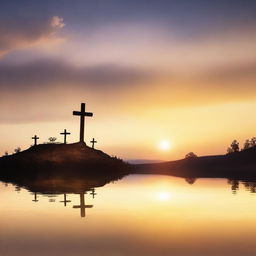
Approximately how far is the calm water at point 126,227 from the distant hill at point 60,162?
37588mm

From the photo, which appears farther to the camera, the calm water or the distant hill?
the distant hill

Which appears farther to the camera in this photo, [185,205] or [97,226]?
[185,205]

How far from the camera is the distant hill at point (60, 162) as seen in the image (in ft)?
193

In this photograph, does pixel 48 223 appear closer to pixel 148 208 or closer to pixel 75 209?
pixel 75 209

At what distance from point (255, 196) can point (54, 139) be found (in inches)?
1962

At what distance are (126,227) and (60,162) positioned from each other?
48176 mm

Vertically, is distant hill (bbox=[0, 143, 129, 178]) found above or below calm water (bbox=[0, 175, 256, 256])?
above

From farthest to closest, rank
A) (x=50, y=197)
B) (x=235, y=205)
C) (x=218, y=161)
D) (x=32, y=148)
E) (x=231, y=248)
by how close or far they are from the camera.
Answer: (x=218, y=161)
(x=32, y=148)
(x=50, y=197)
(x=235, y=205)
(x=231, y=248)

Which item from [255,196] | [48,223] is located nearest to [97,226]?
[48,223]

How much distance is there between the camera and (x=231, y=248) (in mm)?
10648

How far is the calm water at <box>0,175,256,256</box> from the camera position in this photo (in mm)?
10641

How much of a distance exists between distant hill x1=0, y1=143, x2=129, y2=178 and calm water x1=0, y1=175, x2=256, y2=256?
3759 centimetres

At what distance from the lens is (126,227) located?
1387 cm

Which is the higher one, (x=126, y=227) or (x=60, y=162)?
(x=60, y=162)
